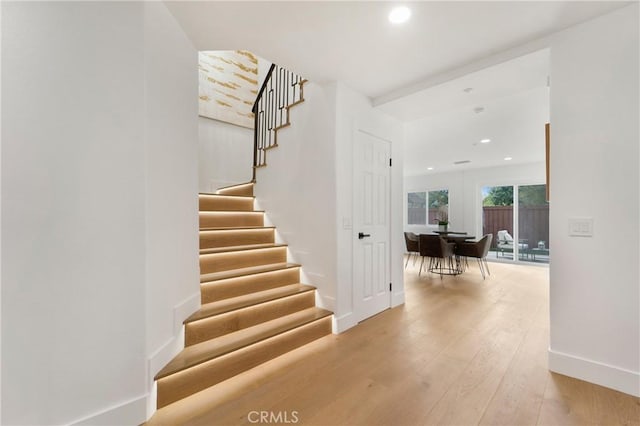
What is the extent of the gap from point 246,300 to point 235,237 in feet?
3.09

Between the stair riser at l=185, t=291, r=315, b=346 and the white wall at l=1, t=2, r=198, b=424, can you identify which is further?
the stair riser at l=185, t=291, r=315, b=346

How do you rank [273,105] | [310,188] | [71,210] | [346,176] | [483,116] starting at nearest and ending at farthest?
[71,210] → [346,176] → [310,188] → [483,116] → [273,105]

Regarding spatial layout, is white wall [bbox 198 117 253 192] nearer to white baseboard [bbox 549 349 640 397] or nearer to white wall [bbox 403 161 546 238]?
white baseboard [bbox 549 349 640 397]

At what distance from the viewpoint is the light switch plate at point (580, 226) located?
1855mm

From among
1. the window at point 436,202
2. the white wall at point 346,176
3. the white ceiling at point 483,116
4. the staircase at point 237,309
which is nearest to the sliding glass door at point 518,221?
the white ceiling at point 483,116

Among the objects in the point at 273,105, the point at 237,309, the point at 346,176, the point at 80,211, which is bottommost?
the point at 237,309

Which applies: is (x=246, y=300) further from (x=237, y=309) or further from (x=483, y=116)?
(x=483, y=116)

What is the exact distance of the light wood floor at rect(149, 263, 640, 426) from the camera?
5.09 ft

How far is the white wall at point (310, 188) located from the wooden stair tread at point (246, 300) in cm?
22

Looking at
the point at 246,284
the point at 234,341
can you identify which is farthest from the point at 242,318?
the point at 246,284

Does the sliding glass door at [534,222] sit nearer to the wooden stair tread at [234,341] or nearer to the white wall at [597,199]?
the white wall at [597,199]

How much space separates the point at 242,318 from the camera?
2.25 metres

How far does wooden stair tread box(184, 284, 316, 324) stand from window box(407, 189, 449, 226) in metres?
6.88

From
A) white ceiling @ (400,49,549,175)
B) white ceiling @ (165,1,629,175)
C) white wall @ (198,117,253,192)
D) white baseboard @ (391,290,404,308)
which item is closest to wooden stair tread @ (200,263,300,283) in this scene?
white baseboard @ (391,290,404,308)
